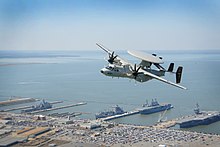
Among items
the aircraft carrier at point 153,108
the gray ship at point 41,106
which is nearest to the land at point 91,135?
the aircraft carrier at point 153,108

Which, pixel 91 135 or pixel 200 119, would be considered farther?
pixel 200 119

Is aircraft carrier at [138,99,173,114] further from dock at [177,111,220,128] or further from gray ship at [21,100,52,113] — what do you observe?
gray ship at [21,100,52,113]

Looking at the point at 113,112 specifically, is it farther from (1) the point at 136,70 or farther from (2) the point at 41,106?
(1) the point at 136,70

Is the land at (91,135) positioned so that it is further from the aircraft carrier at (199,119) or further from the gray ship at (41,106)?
the gray ship at (41,106)

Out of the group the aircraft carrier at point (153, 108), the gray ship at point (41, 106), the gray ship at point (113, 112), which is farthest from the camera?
the gray ship at point (41, 106)

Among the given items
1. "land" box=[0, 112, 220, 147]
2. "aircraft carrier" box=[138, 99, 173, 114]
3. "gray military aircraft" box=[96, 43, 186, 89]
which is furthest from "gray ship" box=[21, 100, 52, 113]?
"gray military aircraft" box=[96, 43, 186, 89]

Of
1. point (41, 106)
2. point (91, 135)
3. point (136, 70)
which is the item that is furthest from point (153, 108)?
point (136, 70)
